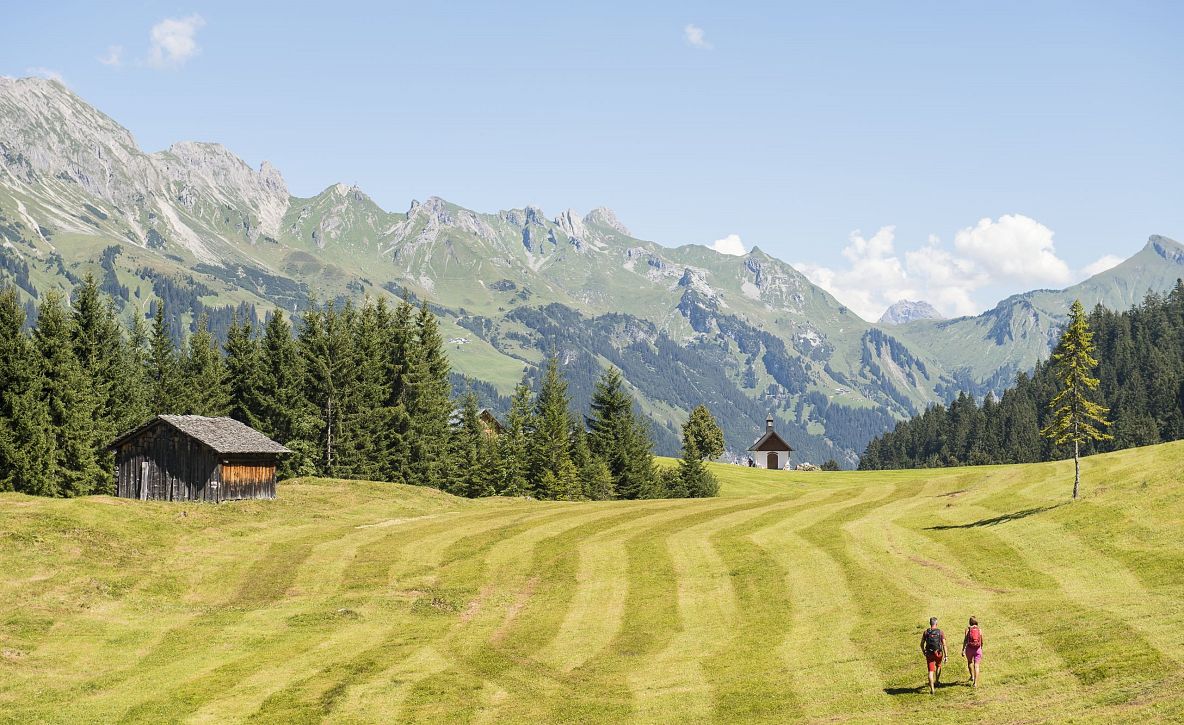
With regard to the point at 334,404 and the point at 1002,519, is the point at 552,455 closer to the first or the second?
the point at 334,404

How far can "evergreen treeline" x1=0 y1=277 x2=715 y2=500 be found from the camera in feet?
269

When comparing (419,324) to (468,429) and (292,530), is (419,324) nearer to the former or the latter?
(468,429)

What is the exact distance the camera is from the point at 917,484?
95.6 m

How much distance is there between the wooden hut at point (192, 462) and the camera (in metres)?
77.6

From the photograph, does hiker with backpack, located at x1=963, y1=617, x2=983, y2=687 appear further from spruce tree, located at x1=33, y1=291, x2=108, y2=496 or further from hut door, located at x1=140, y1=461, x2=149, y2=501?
spruce tree, located at x1=33, y1=291, x2=108, y2=496

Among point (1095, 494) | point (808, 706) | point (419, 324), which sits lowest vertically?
point (808, 706)

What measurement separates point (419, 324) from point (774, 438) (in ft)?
331

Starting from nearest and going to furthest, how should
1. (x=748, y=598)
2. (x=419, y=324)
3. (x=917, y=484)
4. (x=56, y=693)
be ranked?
(x=56, y=693) → (x=748, y=598) → (x=917, y=484) → (x=419, y=324)

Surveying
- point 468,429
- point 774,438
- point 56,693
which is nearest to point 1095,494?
point 56,693

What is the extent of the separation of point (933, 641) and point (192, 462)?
63.4 metres

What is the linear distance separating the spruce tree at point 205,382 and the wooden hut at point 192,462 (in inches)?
647

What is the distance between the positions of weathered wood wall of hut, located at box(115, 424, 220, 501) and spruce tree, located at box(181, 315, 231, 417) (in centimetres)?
1704

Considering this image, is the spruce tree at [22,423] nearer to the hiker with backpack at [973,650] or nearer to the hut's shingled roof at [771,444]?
the hiker with backpack at [973,650]

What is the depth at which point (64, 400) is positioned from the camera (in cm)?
8106
